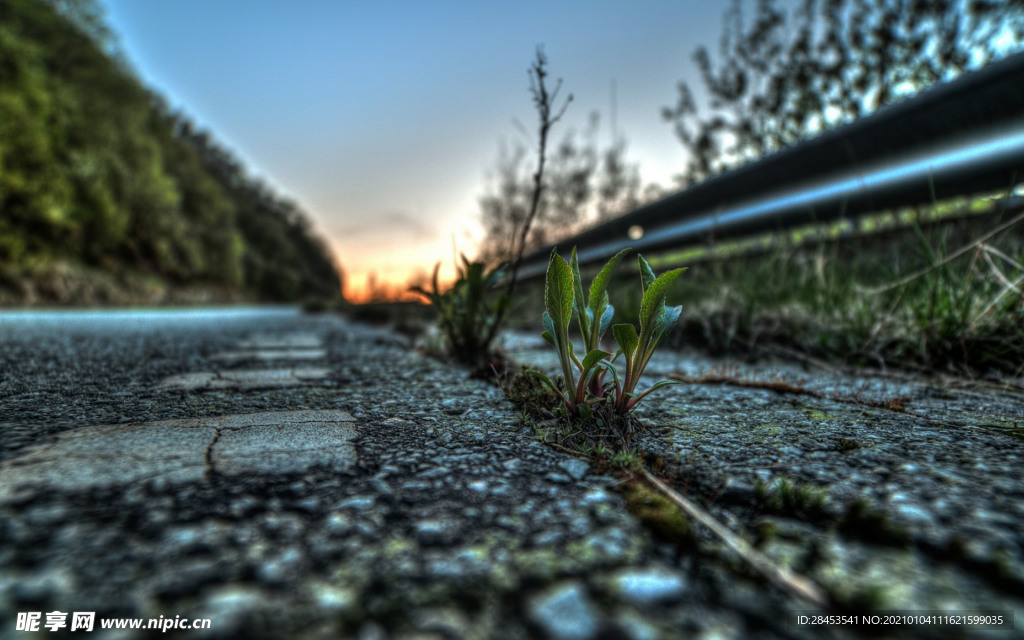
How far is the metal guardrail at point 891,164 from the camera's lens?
175 cm

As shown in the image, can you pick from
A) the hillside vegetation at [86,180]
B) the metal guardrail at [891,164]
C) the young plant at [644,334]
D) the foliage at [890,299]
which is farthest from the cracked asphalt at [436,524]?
the hillside vegetation at [86,180]

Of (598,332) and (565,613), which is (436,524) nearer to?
(565,613)

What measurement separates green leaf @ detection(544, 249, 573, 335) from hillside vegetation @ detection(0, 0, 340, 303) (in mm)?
14973

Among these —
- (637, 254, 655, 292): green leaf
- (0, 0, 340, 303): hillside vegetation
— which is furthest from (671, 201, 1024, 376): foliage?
(0, 0, 340, 303): hillside vegetation

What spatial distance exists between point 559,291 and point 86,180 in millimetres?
19508

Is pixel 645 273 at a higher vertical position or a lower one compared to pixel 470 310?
higher

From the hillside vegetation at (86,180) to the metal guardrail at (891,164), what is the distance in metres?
15.0

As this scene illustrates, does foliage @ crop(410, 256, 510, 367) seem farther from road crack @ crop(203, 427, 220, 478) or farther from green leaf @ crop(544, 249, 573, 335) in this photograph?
road crack @ crop(203, 427, 220, 478)

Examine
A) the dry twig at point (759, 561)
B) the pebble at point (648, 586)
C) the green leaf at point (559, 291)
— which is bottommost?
the pebble at point (648, 586)

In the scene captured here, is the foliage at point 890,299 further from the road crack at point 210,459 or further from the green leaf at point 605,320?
the road crack at point 210,459

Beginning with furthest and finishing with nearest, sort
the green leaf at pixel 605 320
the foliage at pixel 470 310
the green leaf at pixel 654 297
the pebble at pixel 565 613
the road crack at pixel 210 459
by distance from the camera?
1. the foliage at pixel 470 310
2. the green leaf at pixel 605 320
3. the green leaf at pixel 654 297
4. the road crack at pixel 210 459
5. the pebble at pixel 565 613

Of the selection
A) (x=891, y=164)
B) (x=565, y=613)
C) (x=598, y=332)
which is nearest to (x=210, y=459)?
(x=565, y=613)

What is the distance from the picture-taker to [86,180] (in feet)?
47.5

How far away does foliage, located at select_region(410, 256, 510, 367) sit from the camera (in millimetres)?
1707
